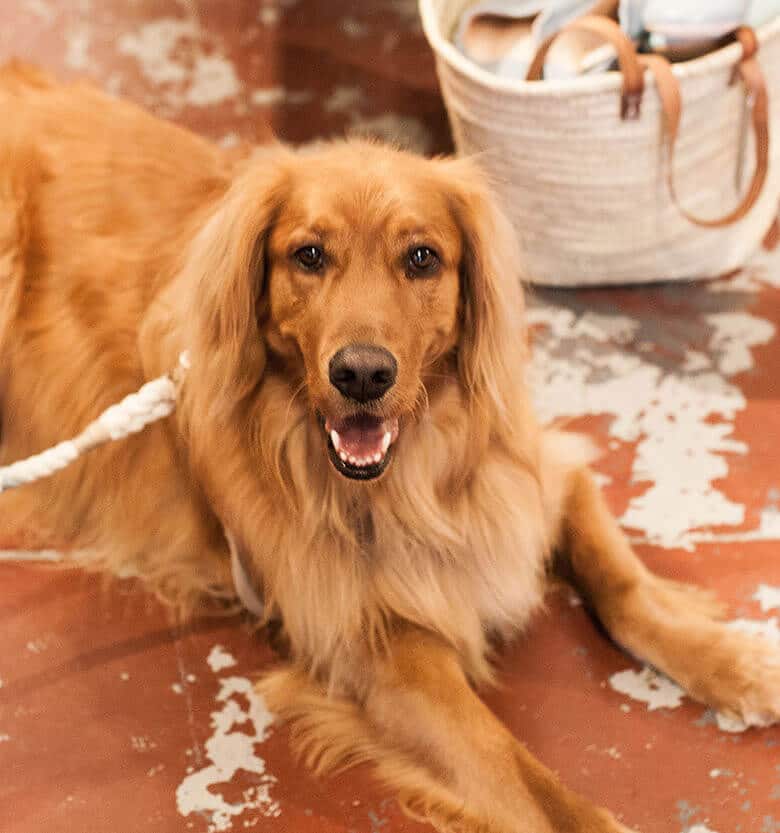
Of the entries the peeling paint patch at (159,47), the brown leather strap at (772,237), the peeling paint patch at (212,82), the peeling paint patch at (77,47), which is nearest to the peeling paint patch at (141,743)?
the brown leather strap at (772,237)

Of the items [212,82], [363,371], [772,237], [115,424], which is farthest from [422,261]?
[212,82]

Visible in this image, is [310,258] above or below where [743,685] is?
above

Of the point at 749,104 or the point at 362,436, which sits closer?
the point at 362,436

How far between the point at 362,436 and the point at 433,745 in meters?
0.55

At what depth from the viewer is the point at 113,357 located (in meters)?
2.26

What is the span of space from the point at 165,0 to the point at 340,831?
138 inches

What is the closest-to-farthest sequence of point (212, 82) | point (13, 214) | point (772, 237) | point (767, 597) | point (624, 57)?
point (767, 597) → point (13, 214) → point (624, 57) → point (772, 237) → point (212, 82)

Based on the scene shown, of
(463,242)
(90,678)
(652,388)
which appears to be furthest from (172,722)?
(652,388)

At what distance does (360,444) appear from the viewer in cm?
176

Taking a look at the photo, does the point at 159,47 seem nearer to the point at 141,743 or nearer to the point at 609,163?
the point at 609,163

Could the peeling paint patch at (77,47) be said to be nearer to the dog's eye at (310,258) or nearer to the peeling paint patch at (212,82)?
the peeling paint patch at (212,82)

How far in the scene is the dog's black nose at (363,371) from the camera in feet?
5.29

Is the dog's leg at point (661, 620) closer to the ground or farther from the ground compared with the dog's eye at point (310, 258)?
closer to the ground

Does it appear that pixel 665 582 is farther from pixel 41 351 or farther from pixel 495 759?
pixel 41 351
